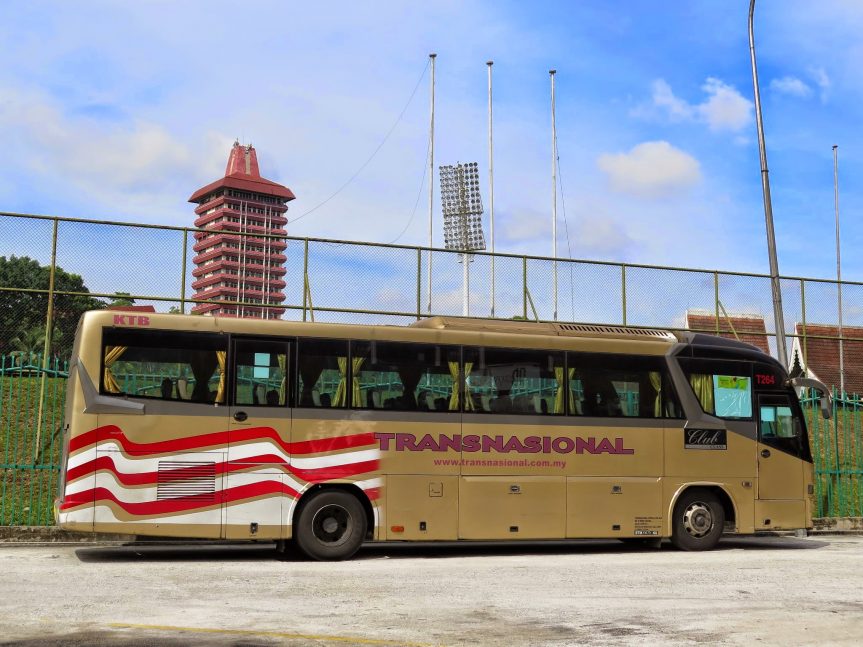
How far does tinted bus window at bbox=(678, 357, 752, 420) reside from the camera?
15797mm

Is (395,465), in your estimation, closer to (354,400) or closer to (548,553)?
(354,400)

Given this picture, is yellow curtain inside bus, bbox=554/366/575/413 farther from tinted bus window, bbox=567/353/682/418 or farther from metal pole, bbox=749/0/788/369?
metal pole, bbox=749/0/788/369

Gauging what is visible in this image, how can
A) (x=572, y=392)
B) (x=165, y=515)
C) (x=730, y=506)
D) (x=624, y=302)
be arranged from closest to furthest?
(x=165, y=515)
(x=572, y=392)
(x=730, y=506)
(x=624, y=302)

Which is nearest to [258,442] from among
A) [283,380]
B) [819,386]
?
[283,380]

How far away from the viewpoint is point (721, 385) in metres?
16.1

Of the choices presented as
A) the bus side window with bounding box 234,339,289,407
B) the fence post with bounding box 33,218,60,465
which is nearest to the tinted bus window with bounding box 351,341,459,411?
the bus side window with bounding box 234,339,289,407

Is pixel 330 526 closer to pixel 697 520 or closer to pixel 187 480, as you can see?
pixel 187 480

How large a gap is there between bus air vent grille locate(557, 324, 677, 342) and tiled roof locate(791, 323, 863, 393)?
8193 mm

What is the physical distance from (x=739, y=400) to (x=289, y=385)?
7247 mm

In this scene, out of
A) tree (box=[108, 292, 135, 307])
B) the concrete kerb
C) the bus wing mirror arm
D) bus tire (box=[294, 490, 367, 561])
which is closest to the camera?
bus tire (box=[294, 490, 367, 561])

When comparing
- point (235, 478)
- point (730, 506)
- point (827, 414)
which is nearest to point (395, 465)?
point (235, 478)

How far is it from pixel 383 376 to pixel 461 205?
54.8 metres

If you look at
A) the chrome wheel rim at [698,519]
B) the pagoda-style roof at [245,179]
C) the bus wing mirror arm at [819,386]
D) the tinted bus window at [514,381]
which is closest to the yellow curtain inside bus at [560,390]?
the tinted bus window at [514,381]

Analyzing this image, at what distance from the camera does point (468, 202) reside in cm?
6806
